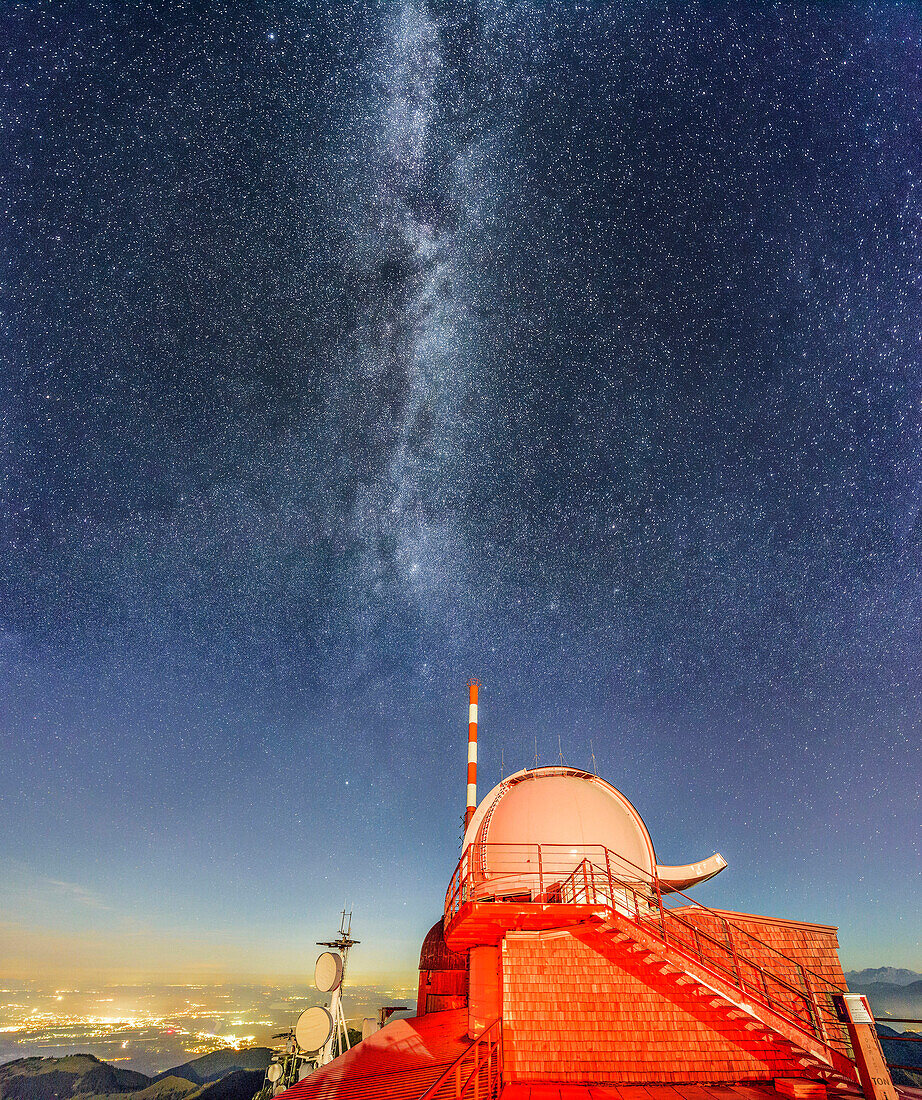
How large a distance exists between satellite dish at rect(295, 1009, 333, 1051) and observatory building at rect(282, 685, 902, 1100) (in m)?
7.64

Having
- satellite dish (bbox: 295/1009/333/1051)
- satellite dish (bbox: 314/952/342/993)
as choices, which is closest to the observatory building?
satellite dish (bbox: 295/1009/333/1051)

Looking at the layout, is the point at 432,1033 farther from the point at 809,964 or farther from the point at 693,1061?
the point at 809,964

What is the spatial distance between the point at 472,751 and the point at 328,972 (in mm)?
10348

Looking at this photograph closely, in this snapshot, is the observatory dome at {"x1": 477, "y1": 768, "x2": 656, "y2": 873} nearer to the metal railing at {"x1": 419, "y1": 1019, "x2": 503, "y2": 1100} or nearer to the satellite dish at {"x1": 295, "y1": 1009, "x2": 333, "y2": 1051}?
the metal railing at {"x1": 419, "y1": 1019, "x2": 503, "y2": 1100}

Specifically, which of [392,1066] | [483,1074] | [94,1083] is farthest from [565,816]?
[94,1083]

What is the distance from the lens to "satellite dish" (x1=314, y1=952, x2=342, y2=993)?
21.2 m

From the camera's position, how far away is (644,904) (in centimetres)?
1237

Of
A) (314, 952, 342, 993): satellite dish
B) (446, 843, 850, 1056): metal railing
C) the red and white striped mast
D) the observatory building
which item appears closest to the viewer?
the observatory building

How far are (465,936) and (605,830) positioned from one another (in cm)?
416

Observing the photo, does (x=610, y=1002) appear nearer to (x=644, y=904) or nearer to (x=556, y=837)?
(x=644, y=904)

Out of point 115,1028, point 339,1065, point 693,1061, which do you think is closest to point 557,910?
point 693,1061

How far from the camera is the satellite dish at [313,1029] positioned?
757 inches

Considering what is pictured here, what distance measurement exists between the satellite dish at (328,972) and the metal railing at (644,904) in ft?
44.2

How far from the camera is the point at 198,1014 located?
6344 inches
